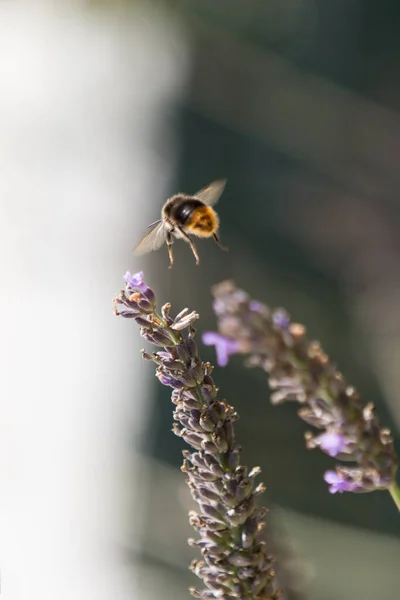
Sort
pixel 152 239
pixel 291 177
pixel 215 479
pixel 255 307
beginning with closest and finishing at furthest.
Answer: pixel 255 307 < pixel 215 479 < pixel 152 239 < pixel 291 177

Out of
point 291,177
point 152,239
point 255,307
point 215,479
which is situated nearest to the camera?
point 255,307

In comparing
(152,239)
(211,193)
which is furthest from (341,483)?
(211,193)

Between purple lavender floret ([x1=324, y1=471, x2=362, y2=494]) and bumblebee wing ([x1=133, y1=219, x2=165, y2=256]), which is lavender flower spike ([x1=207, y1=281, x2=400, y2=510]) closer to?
purple lavender floret ([x1=324, y1=471, x2=362, y2=494])

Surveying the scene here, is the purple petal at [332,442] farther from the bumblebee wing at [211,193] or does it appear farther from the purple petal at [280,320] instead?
the bumblebee wing at [211,193]

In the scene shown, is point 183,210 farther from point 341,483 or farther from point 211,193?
point 341,483

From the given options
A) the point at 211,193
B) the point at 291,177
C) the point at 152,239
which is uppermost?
the point at 291,177

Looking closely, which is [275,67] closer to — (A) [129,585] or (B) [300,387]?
(A) [129,585]
